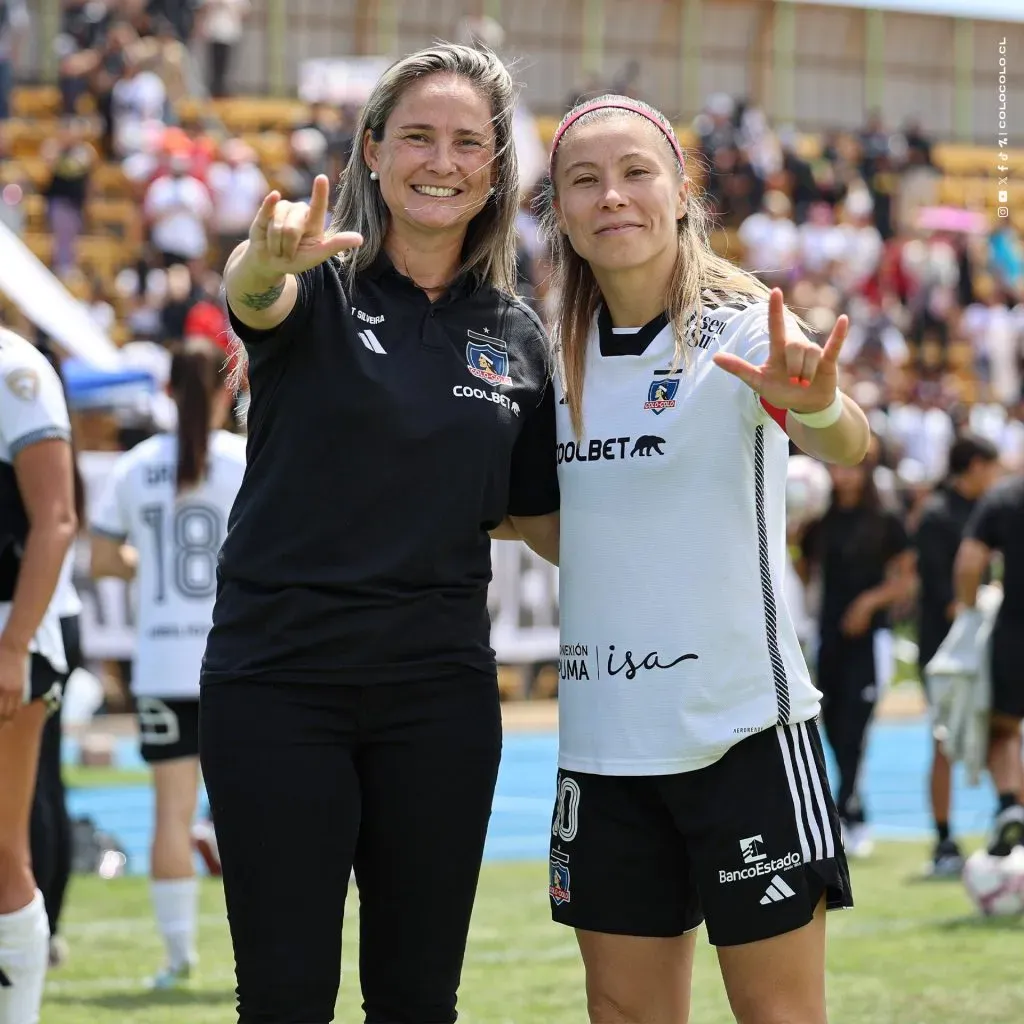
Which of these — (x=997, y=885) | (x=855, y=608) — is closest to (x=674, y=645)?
(x=997, y=885)

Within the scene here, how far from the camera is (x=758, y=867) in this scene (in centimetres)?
350

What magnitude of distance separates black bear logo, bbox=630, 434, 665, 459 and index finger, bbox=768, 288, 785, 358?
1.07 feet

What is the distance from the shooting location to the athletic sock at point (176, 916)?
678 cm

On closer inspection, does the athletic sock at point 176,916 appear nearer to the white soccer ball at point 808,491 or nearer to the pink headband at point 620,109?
the pink headband at point 620,109

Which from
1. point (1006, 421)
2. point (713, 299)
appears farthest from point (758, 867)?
point (1006, 421)

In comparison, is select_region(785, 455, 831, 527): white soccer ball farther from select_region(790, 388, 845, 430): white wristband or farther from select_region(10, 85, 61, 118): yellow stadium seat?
select_region(10, 85, 61, 118): yellow stadium seat

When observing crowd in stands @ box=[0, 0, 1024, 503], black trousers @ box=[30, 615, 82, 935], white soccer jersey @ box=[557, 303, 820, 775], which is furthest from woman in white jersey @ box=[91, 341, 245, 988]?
crowd in stands @ box=[0, 0, 1024, 503]

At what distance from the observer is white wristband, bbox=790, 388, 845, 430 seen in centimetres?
337

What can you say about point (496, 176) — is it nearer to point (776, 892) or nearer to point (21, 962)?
point (776, 892)

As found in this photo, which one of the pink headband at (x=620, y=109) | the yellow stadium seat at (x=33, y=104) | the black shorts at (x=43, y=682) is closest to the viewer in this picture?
the pink headband at (x=620, y=109)

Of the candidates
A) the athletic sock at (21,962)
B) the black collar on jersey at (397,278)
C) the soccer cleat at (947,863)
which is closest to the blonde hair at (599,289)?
the black collar on jersey at (397,278)

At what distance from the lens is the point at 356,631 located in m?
3.43

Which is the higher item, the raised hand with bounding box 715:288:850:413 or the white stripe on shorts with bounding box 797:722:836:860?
the raised hand with bounding box 715:288:850:413

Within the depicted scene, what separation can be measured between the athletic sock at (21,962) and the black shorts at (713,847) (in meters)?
1.67
